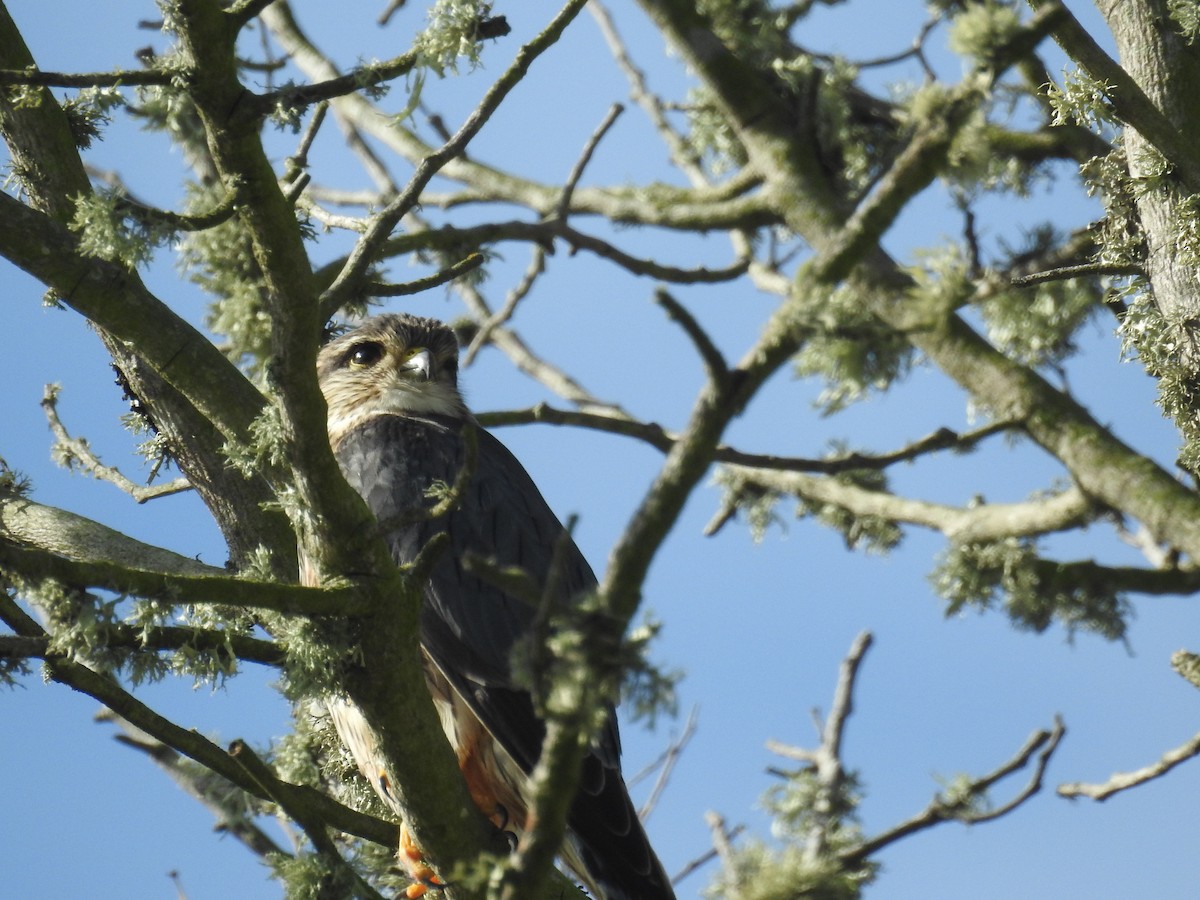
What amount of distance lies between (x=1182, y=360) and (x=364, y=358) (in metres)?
3.34

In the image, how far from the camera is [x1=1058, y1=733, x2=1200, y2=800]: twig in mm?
Answer: 4000

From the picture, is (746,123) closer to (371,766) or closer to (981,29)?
(371,766)

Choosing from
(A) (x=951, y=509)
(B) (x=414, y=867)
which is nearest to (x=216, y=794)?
(B) (x=414, y=867)

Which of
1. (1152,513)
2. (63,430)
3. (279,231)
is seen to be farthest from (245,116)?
(1152,513)

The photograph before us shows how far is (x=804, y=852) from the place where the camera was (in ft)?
9.45

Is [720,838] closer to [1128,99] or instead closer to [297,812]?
[297,812]

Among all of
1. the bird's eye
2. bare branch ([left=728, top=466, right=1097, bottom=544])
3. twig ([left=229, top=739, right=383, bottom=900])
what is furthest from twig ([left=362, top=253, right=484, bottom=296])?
bare branch ([left=728, top=466, right=1097, bottom=544])

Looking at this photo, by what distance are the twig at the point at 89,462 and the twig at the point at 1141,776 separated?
3121 millimetres

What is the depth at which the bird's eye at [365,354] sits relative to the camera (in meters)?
5.62

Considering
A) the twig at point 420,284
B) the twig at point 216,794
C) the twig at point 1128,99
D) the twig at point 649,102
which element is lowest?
the twig at point 216,794

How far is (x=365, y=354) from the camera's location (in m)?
5.64

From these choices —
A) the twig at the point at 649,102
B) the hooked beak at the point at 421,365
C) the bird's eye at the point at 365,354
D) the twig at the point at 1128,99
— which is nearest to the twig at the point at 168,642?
the twig at the point at 1128,99

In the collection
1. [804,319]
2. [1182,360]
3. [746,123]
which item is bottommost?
[804,319]

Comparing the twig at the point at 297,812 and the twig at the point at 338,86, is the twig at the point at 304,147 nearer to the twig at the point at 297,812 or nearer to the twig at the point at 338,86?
the twig at the point at 338,86
